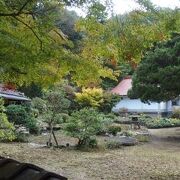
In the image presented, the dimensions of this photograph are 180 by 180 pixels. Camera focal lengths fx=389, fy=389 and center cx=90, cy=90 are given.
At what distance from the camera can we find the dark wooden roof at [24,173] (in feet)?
11.2

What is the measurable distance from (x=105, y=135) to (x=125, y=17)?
735 inches

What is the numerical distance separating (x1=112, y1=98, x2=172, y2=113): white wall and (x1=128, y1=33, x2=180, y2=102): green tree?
17638 millimetres

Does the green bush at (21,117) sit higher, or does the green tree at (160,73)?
the green tree at (160,73)

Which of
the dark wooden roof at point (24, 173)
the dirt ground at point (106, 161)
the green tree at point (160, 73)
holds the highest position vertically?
the green tree at point (160, 73)

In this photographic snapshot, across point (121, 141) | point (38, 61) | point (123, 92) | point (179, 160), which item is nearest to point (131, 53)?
point (38, 61)

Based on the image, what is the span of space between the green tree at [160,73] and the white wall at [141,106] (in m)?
17.6

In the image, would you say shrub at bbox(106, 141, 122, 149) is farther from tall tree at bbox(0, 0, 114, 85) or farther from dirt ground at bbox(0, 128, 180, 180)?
tall tree at bbox(0, 0, 114, 85)

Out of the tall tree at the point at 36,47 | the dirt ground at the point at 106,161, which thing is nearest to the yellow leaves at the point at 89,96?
the dirt ground at the point at 106,161

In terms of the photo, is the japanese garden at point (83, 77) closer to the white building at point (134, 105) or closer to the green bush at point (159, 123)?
the green bush at point (159, 123)

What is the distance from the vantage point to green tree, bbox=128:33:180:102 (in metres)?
22.9

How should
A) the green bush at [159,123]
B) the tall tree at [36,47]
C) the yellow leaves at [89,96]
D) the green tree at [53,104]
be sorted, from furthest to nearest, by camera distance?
the yellow leaves at [89,96]
the green bush at [159,123]
the green tree at [53,104]
the tall tree at [36,47]

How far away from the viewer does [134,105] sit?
44.2 meters

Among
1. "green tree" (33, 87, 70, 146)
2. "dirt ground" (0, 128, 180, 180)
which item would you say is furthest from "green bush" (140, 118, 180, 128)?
"green tree" (33, 87, 70, 146)

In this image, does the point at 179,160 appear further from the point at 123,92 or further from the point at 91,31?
the point at 123,92
